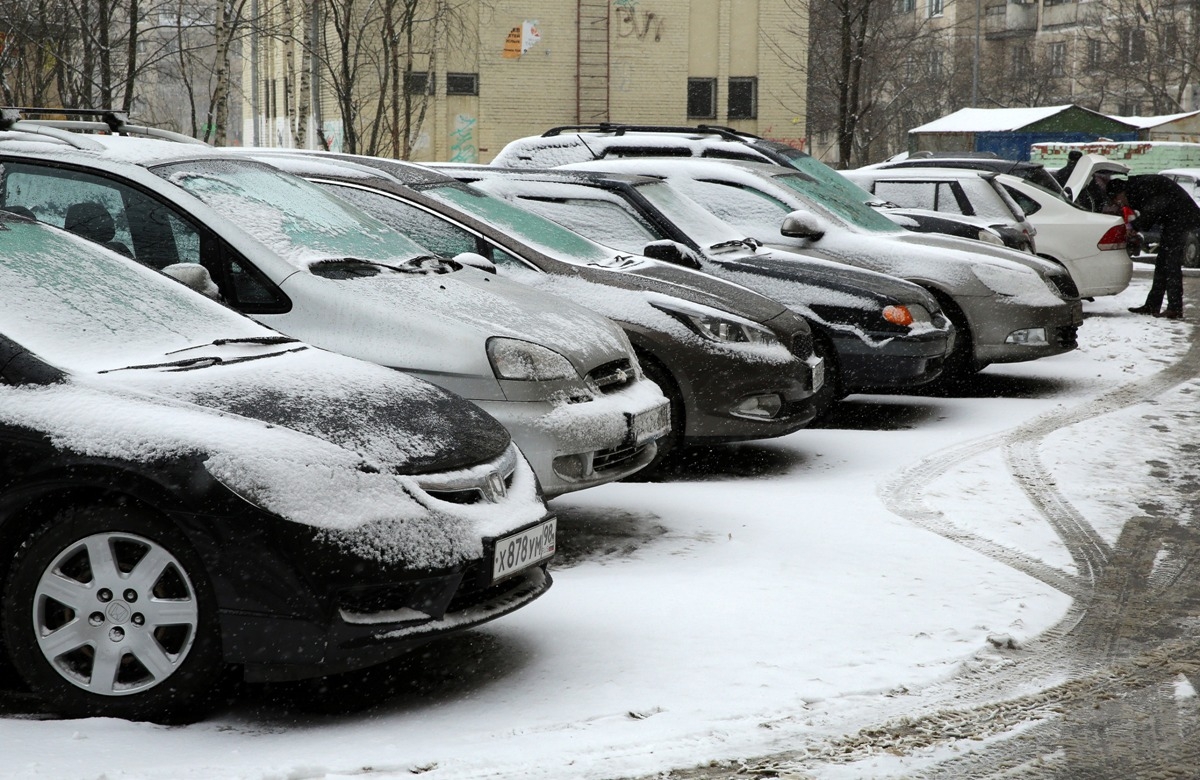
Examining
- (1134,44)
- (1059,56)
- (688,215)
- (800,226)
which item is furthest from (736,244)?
(1059,56)

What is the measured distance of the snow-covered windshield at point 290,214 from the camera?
20.4 feet

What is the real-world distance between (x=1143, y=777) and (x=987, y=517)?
324 centimetres

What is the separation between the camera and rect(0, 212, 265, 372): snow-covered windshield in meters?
4.45

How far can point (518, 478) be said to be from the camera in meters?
4.83

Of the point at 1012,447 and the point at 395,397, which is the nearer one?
the point at 395,397

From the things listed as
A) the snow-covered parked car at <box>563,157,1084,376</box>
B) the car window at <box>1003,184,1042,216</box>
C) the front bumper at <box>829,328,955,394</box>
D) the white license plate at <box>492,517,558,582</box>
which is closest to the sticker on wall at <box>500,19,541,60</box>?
the car window at <box>1003,184,1042,216</box>

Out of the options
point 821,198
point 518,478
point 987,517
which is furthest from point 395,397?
point 821,198

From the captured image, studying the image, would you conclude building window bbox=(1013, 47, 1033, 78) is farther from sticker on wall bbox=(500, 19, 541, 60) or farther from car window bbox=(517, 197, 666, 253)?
car window bbox=(517, 197, 666, 253)

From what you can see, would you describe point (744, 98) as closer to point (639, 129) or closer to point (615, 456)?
point (639, 129)

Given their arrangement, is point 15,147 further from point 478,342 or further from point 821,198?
point 821,198

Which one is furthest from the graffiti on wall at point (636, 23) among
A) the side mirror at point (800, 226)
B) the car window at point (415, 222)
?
the car window at point (415, 222)

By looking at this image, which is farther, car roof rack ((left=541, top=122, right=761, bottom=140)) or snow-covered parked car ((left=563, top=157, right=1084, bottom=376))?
car roof rack ((left=541, top=122, right=761, bottom=140))

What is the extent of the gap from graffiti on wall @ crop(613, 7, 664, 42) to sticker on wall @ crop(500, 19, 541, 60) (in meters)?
2.30

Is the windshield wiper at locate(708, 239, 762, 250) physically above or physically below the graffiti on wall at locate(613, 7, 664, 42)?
below
